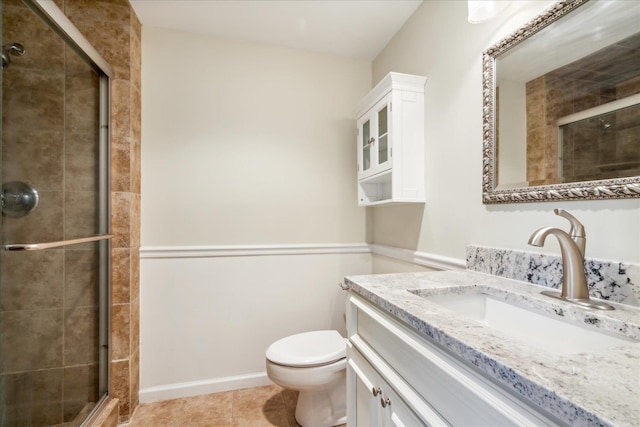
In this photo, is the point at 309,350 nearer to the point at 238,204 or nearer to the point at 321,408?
the point at 321,408

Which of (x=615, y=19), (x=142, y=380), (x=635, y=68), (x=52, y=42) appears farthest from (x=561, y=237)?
(x=142, y=380)

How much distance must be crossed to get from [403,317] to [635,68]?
85 cm

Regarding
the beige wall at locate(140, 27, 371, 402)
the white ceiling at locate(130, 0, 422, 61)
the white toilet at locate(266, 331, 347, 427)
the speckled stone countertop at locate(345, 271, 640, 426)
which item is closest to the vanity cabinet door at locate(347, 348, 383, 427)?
the speckled stone countertop at locate(345, 271, 640, 426)

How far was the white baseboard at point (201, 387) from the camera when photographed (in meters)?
1.77

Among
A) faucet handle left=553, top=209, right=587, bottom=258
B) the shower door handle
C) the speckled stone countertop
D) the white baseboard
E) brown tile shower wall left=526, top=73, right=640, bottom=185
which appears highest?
brown tile shower wall left=526, top=73, right=640, bottom=185

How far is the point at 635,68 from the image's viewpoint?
2.40ft

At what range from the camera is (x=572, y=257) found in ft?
2.52

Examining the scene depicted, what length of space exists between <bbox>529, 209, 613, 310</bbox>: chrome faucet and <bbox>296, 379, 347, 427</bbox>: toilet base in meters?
1.23

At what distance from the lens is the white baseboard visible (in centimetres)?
177

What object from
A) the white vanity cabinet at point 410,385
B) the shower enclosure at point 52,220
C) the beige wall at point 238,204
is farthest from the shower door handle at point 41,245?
the white vanity cabinet at point 410,385

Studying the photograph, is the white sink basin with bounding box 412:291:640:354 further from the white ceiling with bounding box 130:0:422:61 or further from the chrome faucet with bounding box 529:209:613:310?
the white ceiling with bounding box 130:0:422:61

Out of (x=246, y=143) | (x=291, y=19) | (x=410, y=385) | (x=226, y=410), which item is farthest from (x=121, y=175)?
(x=410, y=385)

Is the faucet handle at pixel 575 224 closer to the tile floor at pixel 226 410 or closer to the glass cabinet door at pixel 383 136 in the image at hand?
the glass cabinet door at pixel 383 136

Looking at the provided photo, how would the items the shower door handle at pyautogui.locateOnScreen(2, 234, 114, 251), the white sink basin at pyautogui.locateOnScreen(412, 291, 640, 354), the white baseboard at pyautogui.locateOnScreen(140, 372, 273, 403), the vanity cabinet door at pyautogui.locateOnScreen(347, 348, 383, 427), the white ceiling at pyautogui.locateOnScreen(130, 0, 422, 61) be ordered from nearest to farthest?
1. the white sink basin at pyautogui.locateOnScreen(412, 291, 640, 354)
2. the vanity cabinet door at pyautogui.locateOnScreen(347, 348, 383, 427)
3. the shower door handle at pyautogui.locateOnScreen(2, 234, 114, 251)
4. the white ceiling at pyautogui.locateOnScreen(130, 0, 422, 61)
5. the white baseboard at pyautogui.locateOnScreen(140, 372, 273, 403)
